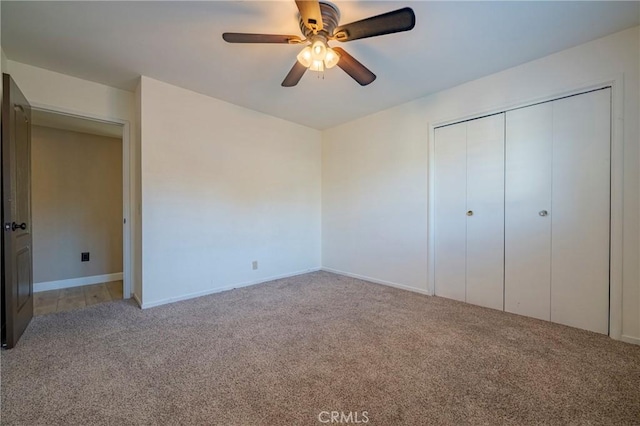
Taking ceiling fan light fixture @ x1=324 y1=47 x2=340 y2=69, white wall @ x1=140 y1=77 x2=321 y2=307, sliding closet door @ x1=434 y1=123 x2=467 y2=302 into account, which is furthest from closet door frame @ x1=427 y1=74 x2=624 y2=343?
white wall @ x1=140 y1=77 x2=321 y2=307

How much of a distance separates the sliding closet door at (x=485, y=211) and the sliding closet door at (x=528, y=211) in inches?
2.5

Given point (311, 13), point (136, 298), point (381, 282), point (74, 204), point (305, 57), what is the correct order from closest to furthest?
point (311, 13) < point (305, 57) < point (136, 298) < point (381, 282) < point (74, 204)

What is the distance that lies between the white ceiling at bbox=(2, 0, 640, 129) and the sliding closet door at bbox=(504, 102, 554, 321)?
2.09 ft

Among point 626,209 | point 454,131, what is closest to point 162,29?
point 454,131

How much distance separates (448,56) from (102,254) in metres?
5.18

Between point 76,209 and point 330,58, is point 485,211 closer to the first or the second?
point 330,58

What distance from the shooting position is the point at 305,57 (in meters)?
1.82

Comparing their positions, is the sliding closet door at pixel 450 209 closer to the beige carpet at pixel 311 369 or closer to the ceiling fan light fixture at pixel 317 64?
the beige carpet at pixel 311 369

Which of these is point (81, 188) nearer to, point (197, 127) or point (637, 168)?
point (197, 127)

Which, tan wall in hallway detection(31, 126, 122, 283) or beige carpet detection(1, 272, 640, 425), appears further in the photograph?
tan wall in hallway detection(31, 126, 122, 283)

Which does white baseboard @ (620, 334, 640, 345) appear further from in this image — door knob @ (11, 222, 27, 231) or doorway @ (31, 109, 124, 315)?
doorway @ (31, 109, 124, 315)

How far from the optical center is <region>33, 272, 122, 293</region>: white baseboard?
3.47 meters

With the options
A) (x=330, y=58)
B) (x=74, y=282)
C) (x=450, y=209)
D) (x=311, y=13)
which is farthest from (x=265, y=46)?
(x=74, y=282)

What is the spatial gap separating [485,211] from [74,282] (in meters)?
5.43
